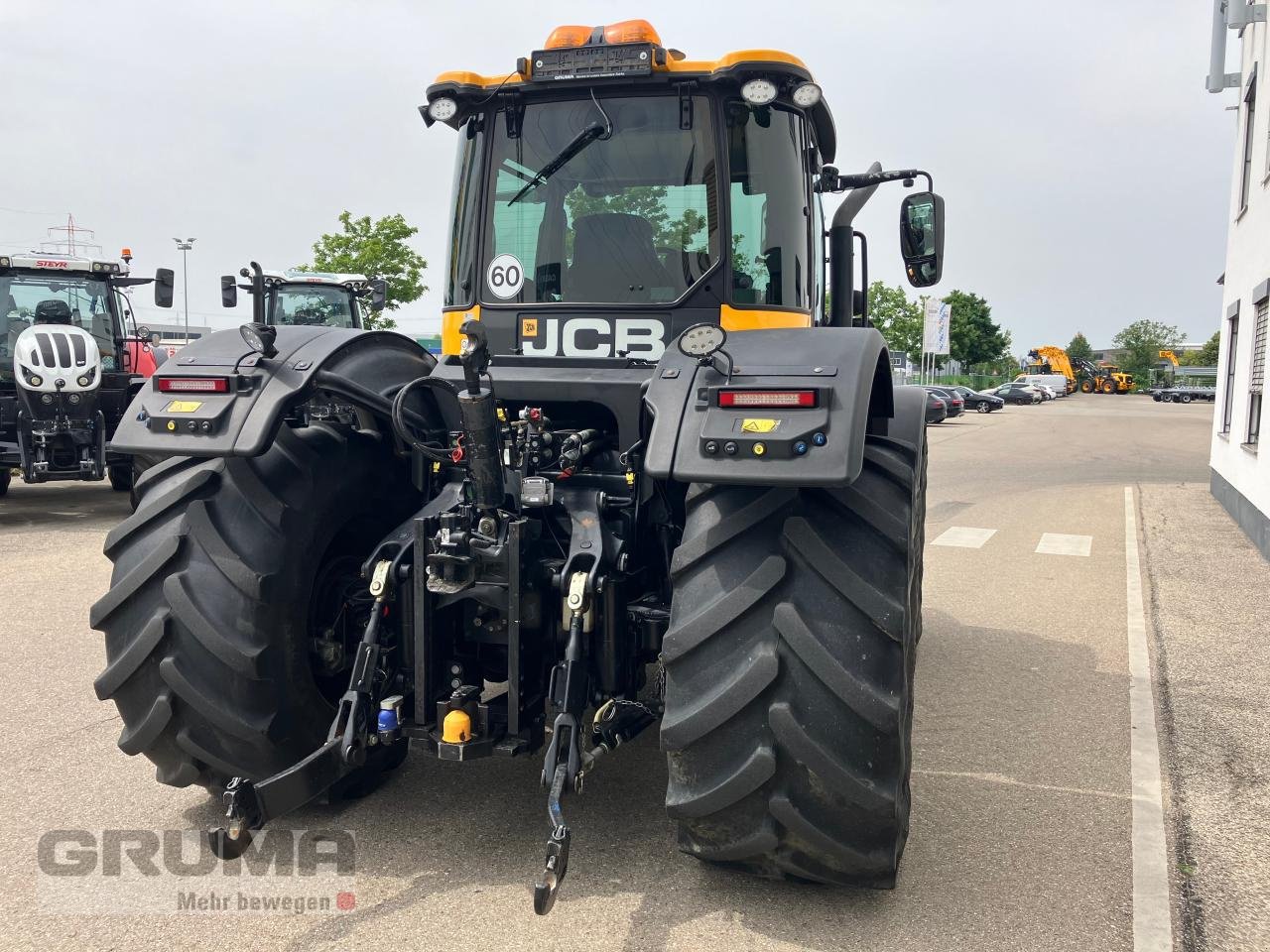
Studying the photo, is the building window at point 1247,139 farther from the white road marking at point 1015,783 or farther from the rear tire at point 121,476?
the rear tire at point 121,476

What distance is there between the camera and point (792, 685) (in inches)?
112

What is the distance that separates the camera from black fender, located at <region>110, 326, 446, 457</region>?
330 centimetres

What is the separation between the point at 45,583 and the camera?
787 centimetres

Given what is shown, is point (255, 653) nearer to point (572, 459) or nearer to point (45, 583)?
point (572, 459)

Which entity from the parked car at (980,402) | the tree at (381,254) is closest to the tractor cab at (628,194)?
the tree at (381,254)

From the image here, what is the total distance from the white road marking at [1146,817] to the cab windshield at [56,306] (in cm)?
1119

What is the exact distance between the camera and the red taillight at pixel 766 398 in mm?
2873

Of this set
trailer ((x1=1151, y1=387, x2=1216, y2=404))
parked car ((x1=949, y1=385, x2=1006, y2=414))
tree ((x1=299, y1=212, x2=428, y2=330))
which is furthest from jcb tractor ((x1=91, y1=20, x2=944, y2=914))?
trailer ((x1=1151, y1=387, x2=1216, y2=404))

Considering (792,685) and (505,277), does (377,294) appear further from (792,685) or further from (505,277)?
(792,685)

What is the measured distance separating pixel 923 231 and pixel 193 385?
3.02 m

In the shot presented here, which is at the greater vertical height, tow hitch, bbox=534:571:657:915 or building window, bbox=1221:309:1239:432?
building window, bbox=1221:309:1239:432

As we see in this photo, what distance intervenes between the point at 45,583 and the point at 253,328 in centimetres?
565

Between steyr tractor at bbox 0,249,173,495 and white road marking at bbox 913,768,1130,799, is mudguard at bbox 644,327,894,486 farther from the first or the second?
steyr tractor at bbox 0,249,173,495

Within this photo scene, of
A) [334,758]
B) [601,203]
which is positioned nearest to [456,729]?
[334,758]
